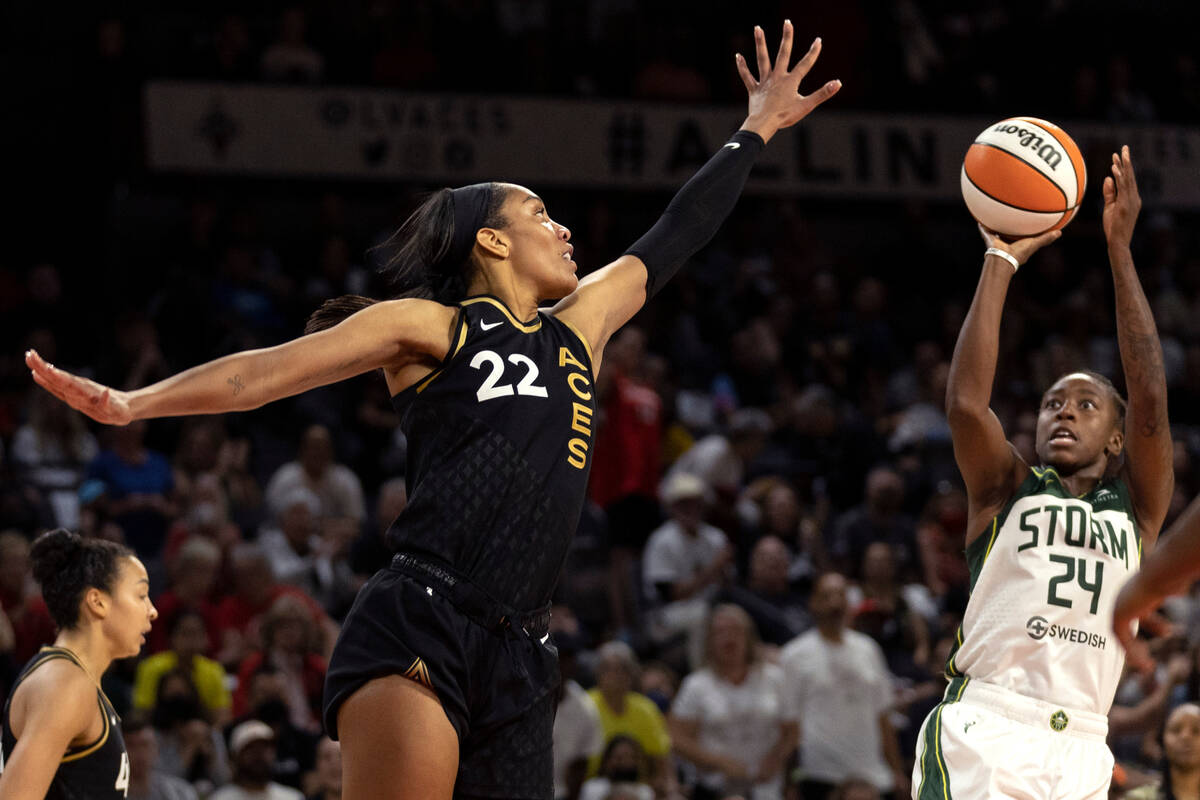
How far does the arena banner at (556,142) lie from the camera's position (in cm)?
1345

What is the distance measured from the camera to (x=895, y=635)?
1012 centimetres

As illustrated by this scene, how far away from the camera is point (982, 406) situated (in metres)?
4.45

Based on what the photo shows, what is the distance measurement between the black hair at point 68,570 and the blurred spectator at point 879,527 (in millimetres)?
6638

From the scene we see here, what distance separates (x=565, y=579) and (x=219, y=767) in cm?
287

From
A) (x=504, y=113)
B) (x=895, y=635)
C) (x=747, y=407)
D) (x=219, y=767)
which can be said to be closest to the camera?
(x=219, y=767)

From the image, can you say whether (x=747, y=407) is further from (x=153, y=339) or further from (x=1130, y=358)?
(x=1130, y=358)

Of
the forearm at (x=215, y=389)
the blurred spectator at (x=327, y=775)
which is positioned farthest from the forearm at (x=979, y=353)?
the blurred spectator at (x=327, y=775)

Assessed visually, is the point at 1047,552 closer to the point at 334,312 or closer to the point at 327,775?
the point at 334,312

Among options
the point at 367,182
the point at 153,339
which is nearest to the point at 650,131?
the point at 367,182

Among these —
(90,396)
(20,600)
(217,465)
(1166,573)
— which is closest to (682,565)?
(217,465)

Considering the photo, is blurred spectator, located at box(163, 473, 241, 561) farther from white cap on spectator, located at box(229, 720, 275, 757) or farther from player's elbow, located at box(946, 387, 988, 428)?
player's elbow, located at box(946, 387, 988, 428)

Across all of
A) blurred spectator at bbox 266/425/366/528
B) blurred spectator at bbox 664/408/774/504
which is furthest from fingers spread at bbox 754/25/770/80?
blurred spectator at bbox 664/408/774/504

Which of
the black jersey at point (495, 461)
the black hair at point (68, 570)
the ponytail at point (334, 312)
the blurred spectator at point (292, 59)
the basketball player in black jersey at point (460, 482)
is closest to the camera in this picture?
the basketball player in black jersey at point (460, 482)

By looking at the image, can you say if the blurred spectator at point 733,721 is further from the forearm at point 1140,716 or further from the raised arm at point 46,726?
the raised arm at point 46,726
